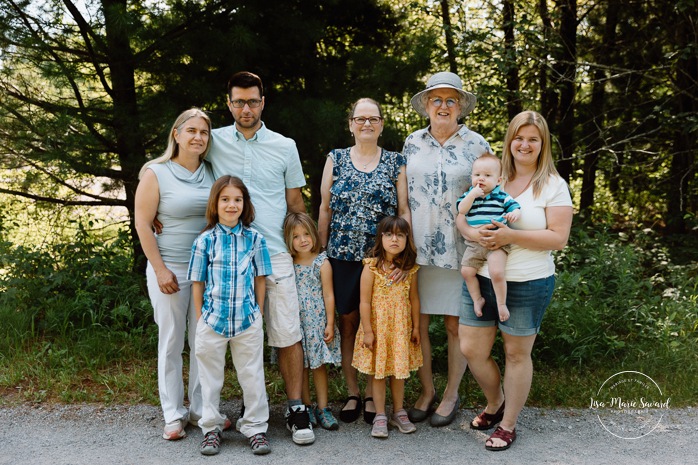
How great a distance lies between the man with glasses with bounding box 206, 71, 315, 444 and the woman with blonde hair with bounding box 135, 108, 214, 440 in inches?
6.9

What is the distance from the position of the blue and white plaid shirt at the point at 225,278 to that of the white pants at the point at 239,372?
72 millimetres

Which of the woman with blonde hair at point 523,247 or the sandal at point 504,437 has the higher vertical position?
the woman with blonde hair at point 523,247

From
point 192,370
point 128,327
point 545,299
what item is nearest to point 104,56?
point 128,327

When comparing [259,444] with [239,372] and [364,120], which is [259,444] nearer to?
[239,372]

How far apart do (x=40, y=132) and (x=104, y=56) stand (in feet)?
2.90

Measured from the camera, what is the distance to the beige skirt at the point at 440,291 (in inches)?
143

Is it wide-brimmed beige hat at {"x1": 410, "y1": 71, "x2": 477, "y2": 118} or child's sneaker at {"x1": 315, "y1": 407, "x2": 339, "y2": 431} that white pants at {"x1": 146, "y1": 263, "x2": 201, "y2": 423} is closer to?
child's sneaker at {"x1": 315, "y1": 407, "x2": 339, "y2": 431}

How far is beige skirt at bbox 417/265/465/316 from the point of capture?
3.64 meters

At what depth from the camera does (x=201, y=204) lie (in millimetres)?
3416

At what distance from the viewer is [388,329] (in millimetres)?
3547

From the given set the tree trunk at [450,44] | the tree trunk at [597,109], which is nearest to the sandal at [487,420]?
the tree trunk at [450,44]

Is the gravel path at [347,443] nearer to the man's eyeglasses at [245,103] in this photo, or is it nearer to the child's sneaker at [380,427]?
the child's sneaker at [380,427]

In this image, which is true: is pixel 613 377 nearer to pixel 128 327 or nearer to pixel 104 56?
pixel 128 327

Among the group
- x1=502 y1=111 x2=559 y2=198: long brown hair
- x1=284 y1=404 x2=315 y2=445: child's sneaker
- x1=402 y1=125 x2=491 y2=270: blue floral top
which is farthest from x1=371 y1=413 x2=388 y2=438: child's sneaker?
x1=502 y1=111 x2=559 y2=198: long brown hair
